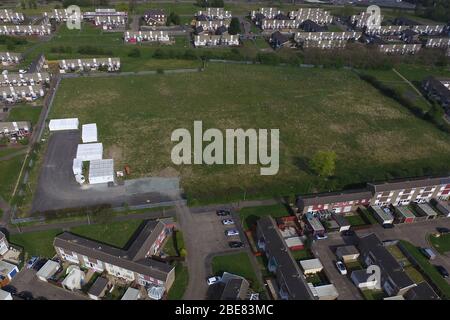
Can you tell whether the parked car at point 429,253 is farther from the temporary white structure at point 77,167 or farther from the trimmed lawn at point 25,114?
the trimmed lawn at point 25,114

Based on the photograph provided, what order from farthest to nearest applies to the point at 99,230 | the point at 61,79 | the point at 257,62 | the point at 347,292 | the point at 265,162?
1. the point at 257,62
2. the point at 61,79
3. the point at 265,162
4. the point at 99,230
5. the point at 347,292

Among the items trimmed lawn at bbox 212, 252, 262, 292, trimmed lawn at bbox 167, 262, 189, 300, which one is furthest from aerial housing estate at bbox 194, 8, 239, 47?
trimmed lawn at bbox 167, 262, 189, 300

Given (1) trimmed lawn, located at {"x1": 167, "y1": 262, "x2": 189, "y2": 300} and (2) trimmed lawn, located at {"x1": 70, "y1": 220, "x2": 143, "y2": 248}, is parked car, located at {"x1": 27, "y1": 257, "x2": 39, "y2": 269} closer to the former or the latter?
(2) trimmed lawn, located at {"x1": 70, "y1": 220, "x2": 143, "y2": 248}

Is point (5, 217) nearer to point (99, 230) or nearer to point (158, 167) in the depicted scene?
point (99, 230)

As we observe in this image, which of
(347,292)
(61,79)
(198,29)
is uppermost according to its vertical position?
(198,29)

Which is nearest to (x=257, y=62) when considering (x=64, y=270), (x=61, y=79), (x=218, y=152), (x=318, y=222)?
(x=218, y=152)
